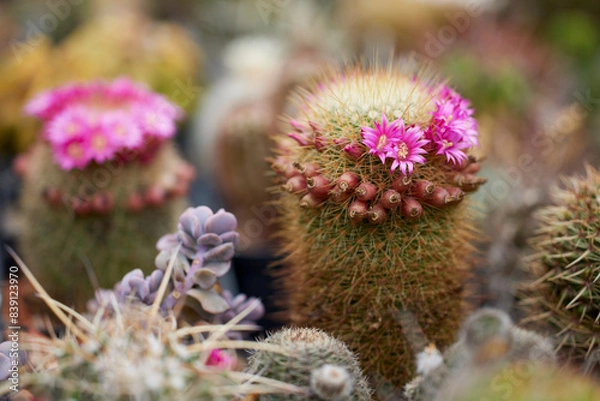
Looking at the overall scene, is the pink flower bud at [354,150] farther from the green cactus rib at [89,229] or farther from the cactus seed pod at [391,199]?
the green cactus rib at [89,229]

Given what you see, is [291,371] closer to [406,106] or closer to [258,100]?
[406,106]

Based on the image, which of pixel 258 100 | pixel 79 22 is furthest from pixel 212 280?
pixel 79 22

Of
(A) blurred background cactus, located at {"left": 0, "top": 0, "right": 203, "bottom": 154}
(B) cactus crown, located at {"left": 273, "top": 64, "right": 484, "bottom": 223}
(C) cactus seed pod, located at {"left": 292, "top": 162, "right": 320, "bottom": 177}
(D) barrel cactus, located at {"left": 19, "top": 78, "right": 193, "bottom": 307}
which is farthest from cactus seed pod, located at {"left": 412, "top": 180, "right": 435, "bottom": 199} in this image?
(A) blurred background cactus, located at {"left": 0, "top": 0, "right": 203, "bottom": 154}

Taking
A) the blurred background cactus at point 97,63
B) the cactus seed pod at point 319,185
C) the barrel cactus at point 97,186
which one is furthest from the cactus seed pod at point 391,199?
the blurred background cactus at point 97,63

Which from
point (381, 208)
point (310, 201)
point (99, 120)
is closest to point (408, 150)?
point (381, 208)

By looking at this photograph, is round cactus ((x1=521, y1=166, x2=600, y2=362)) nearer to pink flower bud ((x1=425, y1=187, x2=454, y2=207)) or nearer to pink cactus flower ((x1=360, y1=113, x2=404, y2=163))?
pink flower bud ((x1=425, y1=187, x2=454, y2=207))
